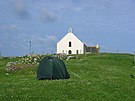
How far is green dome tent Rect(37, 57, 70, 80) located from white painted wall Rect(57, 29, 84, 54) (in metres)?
85.4

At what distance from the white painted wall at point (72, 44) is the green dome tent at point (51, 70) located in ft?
280

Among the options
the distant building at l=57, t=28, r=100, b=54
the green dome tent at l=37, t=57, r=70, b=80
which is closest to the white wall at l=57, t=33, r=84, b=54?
the distant building at l=57, t=28, r=100, b=54

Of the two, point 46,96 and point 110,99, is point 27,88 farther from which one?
point 110,99

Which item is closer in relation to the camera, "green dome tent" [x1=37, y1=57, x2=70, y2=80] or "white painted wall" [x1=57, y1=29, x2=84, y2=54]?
"green dome tent" [x1=37, y1=57, x2=70, y2=80]

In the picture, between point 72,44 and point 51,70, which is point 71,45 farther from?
point 51,70

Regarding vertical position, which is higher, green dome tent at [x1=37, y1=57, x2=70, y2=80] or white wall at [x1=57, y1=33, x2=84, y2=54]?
white wall at [x1=57, y1=33, x2=84, y2=54]

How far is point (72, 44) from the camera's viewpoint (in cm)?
12319

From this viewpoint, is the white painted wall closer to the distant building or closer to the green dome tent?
the distant building

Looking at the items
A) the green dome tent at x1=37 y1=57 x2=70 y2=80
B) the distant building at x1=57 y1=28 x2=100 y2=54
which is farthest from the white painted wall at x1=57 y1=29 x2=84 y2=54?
the green dome tent at x1=37 y1=57 x2=70 y2=80

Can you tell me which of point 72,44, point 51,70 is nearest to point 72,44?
point 72,44

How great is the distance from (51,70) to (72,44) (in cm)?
8724

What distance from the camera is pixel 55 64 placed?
36562 mm

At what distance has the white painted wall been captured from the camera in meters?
123

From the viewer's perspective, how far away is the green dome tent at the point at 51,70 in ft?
118
